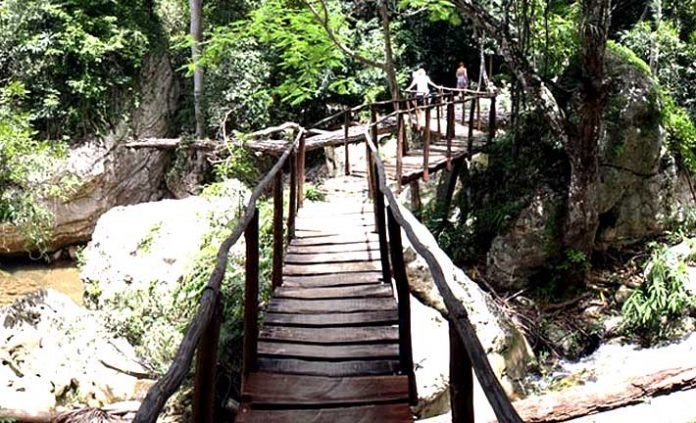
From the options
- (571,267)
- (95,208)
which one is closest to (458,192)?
(571,267)

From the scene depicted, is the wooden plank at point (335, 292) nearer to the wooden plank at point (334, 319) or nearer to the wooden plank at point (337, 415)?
the wooden plank at point (334, 319)

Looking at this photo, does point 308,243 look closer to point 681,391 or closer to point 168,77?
point 681,391

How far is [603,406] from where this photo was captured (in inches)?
199

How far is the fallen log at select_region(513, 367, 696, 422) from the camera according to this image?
15.6 feet

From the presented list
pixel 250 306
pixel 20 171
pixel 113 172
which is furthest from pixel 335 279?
pixel 113 172

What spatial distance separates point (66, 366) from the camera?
7836mm

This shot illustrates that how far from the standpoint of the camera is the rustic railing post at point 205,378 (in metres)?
2.18

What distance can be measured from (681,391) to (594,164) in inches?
165

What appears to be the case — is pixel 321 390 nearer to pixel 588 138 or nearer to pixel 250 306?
pixel 250 306

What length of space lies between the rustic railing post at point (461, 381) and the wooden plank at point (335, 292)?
2.71 metres

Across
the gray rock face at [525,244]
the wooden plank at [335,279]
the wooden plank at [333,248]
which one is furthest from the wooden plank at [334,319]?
the gray rock face at [525,244]

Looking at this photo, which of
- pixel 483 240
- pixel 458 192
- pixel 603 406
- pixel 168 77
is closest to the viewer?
pixel 603 406

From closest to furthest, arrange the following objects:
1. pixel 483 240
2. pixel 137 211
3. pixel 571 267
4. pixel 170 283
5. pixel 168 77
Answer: pixel 170 283 → pixel 137 211 → pixel 571 267 → pixel 483 240 → pixel 168 77

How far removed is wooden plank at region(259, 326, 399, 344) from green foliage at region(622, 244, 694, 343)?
20.1ft
